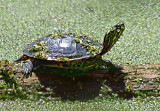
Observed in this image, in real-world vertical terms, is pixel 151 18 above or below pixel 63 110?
above

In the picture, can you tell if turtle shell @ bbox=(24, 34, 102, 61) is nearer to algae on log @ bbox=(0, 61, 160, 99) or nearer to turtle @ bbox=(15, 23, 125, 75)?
turtle @ bbox=(15, 23, 125, 75)

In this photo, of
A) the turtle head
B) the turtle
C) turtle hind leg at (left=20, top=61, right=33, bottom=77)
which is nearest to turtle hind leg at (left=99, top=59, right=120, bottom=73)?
the turtle

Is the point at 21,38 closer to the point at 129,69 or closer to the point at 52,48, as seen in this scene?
the point at 52,48

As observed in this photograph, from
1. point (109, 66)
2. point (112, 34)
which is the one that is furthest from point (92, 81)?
point (112, 34)

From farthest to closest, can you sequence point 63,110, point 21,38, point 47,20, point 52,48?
point 47,20 → point 21,38 → point 52,48 → point 63,110

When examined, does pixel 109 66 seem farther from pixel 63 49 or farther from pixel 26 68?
pixel 26 68

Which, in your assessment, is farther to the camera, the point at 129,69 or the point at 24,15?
the point at 24,15

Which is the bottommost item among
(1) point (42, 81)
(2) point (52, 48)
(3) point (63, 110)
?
(3) point (63, 110)

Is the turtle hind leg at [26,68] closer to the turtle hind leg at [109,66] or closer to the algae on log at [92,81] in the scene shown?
the algae on log at [92,81]

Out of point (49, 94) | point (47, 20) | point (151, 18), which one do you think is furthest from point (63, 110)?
point (151, 18)
